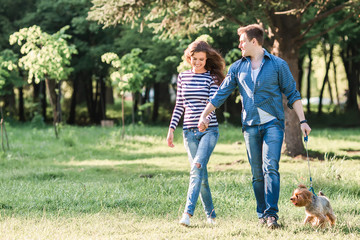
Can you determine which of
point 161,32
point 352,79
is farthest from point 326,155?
point 352,79

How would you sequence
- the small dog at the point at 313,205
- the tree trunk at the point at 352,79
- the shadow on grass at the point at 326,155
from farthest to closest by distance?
1. the tree trunk at the point at 352,79
2. the shadow on grass at the point at 326,155
3. the small dog at the point at 313,205

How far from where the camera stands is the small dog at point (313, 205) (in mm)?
5355

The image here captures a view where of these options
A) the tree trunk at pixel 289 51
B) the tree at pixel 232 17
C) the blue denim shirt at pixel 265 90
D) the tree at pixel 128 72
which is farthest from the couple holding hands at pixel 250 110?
the tree at pixel 128 72

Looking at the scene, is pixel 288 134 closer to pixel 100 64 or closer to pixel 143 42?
pixel 143 42

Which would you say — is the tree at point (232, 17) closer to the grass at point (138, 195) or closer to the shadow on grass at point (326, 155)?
the shadow on grass at point (326, 155)

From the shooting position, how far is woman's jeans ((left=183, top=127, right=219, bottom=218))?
5617 mm

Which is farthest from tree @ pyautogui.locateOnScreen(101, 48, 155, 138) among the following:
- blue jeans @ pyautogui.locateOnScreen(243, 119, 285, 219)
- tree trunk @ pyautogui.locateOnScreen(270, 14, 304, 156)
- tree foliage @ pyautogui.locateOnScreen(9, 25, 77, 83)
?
blue jeans @ pyautogui.locateOnScreen(243, 119, 285, 219)

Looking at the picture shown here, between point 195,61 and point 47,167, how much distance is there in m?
7.40

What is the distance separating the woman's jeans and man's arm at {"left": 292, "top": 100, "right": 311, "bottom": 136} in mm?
934

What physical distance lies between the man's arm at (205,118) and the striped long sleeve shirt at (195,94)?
0.15 meters

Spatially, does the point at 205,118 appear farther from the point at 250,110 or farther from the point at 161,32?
the point at 161,32

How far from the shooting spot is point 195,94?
19.1 ft

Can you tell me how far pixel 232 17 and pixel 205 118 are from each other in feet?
24.7

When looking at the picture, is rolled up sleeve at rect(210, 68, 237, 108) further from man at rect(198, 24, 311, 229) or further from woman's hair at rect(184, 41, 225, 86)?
woman's hair at rect(184, 41, 225, 86)
